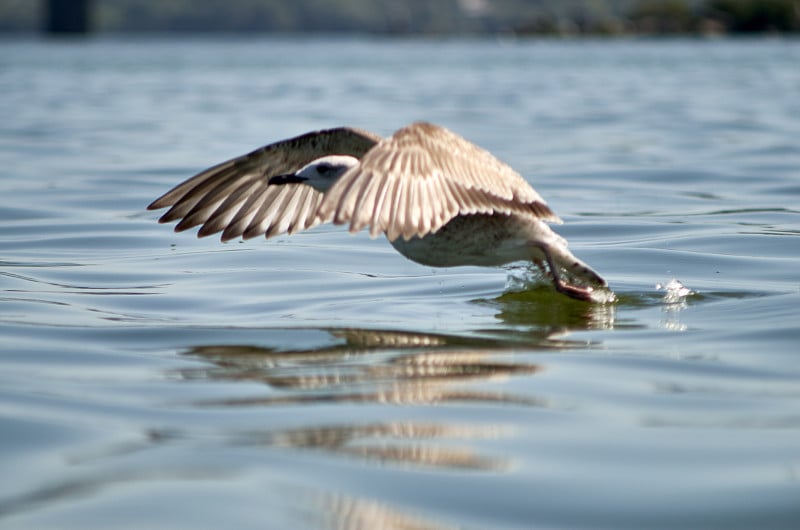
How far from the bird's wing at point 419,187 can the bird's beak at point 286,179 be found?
0.95 metres

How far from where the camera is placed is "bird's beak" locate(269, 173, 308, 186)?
8.10 meters

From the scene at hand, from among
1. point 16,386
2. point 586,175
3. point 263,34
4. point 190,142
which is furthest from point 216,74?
point 263,34

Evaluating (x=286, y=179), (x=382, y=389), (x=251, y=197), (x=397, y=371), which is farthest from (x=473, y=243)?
(x=382, y=389)

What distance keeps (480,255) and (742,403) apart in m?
2.77

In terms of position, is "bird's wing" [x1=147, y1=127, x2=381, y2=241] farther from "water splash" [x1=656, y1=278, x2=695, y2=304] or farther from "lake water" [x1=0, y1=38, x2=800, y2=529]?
"water splash" [x1=656, y1=278, x2=695, y2=304]

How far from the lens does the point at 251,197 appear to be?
903cm

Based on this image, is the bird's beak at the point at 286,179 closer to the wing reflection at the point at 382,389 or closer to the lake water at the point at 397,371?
the lake water at the point at 397,371

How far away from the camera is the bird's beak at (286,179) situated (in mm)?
8102

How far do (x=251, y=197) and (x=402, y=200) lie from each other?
7.70 feet

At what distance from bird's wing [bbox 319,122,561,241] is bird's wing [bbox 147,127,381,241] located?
1467 millimetres

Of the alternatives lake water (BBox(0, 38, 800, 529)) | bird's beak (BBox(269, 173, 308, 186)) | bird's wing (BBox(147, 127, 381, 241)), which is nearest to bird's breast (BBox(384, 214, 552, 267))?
lake water (BBox(0, 38, 800, 529))

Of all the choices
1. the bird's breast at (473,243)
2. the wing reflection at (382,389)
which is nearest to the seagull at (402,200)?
the bird's breast at (473,243)

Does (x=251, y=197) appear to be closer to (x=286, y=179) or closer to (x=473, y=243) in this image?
(x=286, y=179)

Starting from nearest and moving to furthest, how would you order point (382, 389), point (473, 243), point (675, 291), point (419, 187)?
1. point (382, 389)
2. point (419, 187)
3. point (473, 243)
4. point (675, 291)
